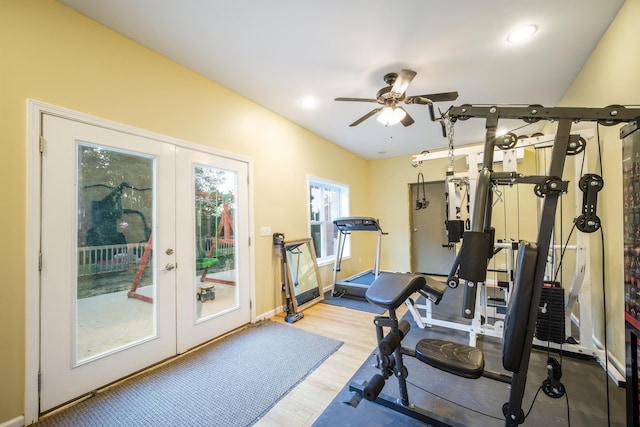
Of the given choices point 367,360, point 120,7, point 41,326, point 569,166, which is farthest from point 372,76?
point 41,326

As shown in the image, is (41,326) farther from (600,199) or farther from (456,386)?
(600,199)

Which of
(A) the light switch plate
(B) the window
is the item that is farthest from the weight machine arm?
(B) the window

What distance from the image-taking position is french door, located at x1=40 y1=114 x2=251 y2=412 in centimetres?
176

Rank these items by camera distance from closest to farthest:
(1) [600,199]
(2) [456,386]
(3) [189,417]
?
1. (3) [189,417]
2. (2) [456,386]
3. (1) [600,199]

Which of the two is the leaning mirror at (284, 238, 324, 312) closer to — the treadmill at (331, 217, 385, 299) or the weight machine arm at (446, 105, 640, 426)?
the treadmill at (331, 217, 385, 299)

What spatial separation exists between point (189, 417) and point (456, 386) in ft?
6.30

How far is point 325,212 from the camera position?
5.15 metres

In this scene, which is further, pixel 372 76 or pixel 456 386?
pixel 372 76

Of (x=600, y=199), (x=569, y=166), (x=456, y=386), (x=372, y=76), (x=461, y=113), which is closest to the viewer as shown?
(x=461, y=113)

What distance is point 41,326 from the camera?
169 cm

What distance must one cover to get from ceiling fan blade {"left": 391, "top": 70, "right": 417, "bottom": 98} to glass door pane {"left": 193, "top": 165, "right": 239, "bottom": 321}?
1.95 meters

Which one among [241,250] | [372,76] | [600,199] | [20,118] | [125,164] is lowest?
[241,250]

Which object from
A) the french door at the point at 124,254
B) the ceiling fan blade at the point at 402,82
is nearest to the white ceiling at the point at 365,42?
the ceiling fan blade at the point at 402,82

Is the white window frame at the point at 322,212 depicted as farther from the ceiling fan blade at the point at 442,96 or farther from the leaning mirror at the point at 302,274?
the ceiling fan blade at the point at 442,96
